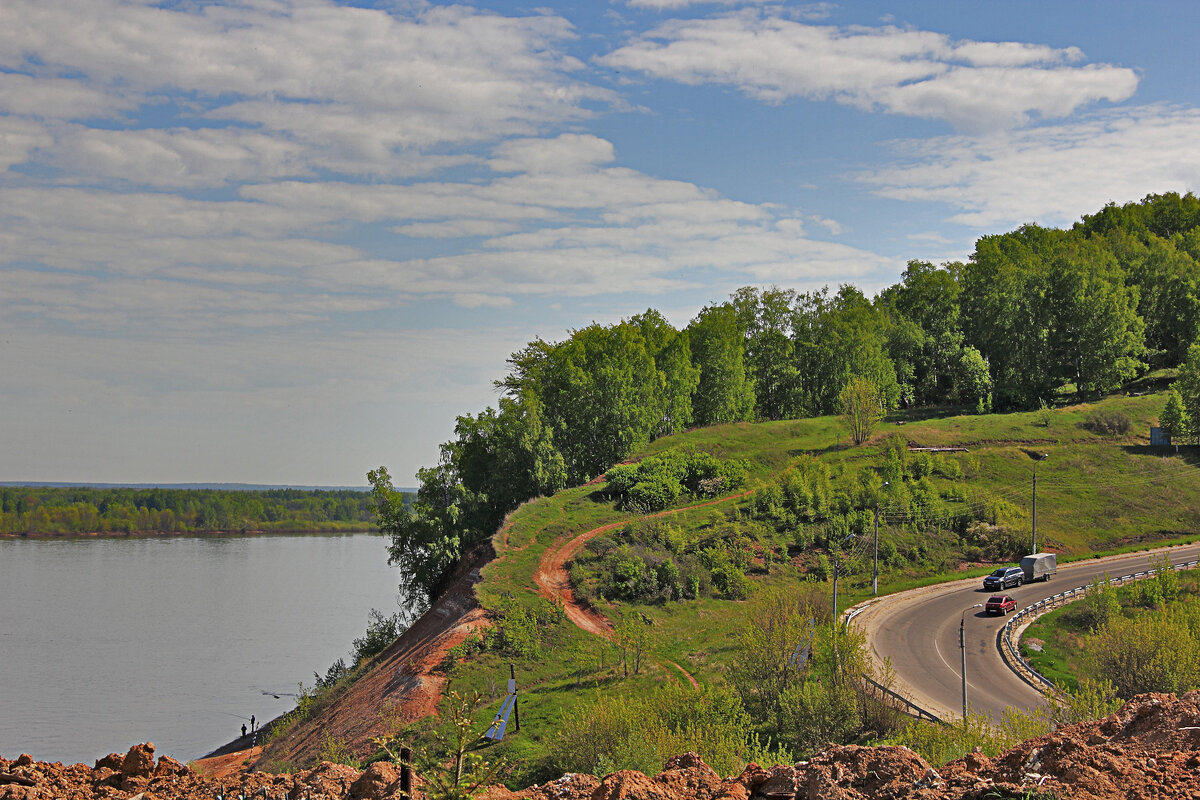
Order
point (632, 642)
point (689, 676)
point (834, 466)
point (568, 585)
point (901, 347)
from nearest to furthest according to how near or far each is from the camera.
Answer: point (689, 676)
point (632, 642)
point (568, 585)
point (834, 466)
point (901, 347)

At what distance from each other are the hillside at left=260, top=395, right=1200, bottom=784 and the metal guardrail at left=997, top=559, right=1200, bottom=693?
21.7ft

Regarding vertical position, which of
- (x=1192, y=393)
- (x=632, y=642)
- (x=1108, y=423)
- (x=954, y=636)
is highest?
(x=1192, y=393)

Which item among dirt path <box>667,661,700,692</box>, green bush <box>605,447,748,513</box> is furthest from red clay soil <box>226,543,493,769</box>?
green bush <box>605,447,748,513</box>

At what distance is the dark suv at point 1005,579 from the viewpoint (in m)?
43.3

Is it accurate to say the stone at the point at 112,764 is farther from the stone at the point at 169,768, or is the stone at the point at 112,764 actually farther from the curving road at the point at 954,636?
the curving road at the point at 954,636

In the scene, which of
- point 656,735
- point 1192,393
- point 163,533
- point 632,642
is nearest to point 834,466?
point 1192,393

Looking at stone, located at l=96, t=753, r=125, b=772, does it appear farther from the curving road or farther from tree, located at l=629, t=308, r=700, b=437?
tree, located at l=629, t=308, r=700, b=437

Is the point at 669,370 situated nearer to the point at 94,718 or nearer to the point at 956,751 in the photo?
the point at 94,718

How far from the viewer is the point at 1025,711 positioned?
27750 millimetres

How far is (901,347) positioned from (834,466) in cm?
3103

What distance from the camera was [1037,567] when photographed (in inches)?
1780

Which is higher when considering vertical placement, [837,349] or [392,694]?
[837,349]

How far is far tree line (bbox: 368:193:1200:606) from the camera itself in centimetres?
6438

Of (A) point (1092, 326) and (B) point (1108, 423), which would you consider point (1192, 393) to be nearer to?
(B) point (1108, 423)
